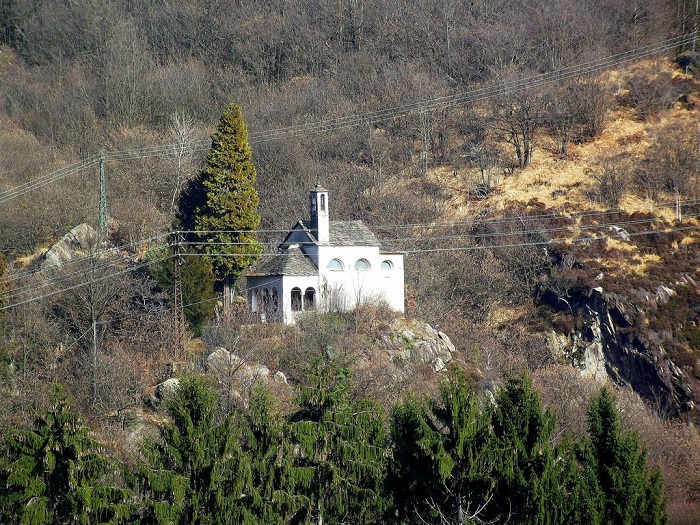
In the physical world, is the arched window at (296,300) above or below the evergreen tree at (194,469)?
above

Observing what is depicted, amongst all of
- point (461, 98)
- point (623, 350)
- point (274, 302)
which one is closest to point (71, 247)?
point (274, 302)

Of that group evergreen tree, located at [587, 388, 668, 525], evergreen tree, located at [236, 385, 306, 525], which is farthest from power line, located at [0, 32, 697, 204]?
evergreen tree, located at [587, 388, 668, 525]

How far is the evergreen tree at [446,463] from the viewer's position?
86.0 feet

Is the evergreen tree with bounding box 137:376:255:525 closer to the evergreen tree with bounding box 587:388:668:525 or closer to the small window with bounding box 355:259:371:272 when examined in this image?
the evergreen tree with bounding box 587:388:668:525

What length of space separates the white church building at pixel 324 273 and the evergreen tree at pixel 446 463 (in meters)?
14.4

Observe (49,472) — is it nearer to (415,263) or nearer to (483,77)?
(415,263)

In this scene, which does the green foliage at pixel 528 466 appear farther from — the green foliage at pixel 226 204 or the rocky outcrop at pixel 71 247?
the rocky outcrop at pixel 71 247

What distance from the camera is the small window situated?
140 ft

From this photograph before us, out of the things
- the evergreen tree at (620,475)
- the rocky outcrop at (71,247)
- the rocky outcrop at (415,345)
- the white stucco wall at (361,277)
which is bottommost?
the evergreen tree at (620,475)

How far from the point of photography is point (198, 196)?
43875 millimetres

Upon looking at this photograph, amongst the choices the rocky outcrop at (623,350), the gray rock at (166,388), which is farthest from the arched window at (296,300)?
the rocky outcrop at (623,350)

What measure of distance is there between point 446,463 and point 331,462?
2.79 meters

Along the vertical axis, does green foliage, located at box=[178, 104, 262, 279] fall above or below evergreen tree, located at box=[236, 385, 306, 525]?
above

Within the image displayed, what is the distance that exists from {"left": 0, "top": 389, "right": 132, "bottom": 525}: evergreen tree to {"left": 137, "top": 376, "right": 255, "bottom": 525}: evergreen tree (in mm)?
849
